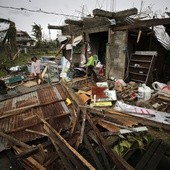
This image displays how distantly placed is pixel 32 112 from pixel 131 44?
755 cm

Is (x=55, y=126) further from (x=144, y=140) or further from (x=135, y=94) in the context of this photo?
(x=135, y=94)

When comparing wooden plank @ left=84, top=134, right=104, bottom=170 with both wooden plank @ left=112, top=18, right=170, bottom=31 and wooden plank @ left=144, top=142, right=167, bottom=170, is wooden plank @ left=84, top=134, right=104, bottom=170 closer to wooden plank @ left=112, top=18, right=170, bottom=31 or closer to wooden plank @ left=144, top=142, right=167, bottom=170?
wooden plank @ left=144, top=142, right=167, bottom=170

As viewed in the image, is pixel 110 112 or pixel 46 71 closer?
pixel 110 112

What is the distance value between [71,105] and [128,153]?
2.81m

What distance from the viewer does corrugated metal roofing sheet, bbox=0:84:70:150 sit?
15.4 feet

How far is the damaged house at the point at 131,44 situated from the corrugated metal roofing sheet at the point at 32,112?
4715mm

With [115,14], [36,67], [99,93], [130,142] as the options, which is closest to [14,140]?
[130,142]

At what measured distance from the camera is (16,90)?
1019cm

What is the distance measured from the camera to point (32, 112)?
5.46m

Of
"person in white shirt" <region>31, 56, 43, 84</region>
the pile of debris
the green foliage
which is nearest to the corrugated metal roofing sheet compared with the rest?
the pile of debris

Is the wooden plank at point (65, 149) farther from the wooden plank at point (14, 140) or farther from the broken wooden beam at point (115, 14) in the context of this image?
the broken wooden beam at point (115, 14)

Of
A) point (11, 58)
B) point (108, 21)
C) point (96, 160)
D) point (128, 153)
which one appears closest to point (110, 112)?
point (128, 153)

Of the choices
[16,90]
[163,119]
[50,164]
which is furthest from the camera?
[16,90]

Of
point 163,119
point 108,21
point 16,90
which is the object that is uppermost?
point 108,21
